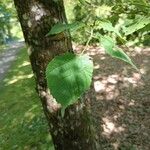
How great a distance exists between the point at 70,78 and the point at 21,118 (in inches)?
338

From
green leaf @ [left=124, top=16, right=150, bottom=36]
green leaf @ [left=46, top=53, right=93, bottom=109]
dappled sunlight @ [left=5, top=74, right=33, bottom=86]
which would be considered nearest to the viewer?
green leaf @ [left=46, top=53, right=93, bottom=109]

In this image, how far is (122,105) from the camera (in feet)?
26.4

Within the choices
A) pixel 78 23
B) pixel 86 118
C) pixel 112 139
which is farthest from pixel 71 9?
pixel 78 23

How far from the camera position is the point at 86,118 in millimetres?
2848

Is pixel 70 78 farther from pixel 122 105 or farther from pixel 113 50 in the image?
pixel 122 105

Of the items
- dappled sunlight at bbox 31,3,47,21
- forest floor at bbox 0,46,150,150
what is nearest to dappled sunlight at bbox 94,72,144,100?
forest floor at bbox 0,46,150,150

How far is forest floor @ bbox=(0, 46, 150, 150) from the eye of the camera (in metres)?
6.90

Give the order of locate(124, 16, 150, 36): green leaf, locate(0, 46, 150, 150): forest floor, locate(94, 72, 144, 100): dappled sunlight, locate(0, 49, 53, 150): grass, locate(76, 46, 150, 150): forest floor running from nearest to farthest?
locate(124, 16, 150, 36): green leaf
locate(76, 46, 150, 150): forest floor
locate(0, 46, 150, 150): forest floor
locate(0, 49, 53, 150): grass
locate(94, 72, 144, 100): dappled sunlight

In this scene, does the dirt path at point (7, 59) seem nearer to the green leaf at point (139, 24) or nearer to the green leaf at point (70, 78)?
the green leaf at point (139, 24)

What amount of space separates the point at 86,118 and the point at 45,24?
95 cm

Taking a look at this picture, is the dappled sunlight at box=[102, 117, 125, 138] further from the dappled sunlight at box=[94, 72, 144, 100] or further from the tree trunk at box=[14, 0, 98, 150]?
the tree trunk at box=[14, 0, 98, 150]

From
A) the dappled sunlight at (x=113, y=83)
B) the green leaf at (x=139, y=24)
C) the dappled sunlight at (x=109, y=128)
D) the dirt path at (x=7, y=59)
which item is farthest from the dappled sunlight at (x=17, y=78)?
the green leaf at (x=139, y=24)

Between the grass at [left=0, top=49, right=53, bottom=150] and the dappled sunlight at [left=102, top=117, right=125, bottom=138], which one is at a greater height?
the dappled sunlight at [left=102, top=117, right=125, bottom=138]

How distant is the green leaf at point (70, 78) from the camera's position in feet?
2.51
